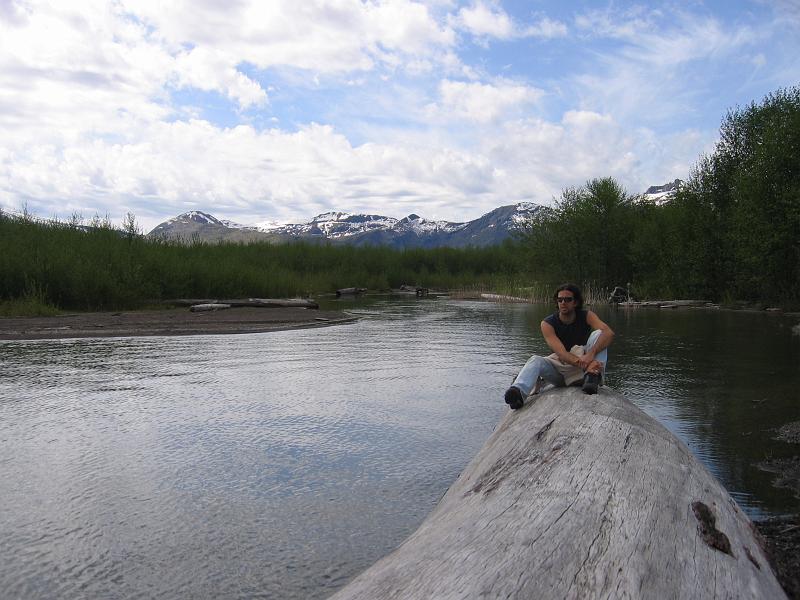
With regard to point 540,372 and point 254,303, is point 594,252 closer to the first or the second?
point 254,303

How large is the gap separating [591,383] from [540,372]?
1.99 feet

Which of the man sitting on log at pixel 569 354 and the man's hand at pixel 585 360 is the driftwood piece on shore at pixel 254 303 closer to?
the man sitting on log at pixel 569 354

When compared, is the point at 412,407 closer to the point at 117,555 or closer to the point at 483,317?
the point at 117,555

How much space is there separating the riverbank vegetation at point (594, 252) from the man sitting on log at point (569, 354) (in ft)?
69.0

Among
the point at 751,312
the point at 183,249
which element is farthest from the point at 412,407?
the point at 183,249

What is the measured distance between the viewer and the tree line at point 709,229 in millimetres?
29984

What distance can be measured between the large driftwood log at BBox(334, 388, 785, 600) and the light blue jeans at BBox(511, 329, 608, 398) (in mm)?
1368

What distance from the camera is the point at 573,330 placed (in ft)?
21.6

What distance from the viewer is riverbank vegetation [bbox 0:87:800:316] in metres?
25.5

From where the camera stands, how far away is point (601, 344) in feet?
20.0

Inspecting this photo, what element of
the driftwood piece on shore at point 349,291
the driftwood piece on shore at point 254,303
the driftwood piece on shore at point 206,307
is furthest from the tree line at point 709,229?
the driftwood piece on shore at point 206,307

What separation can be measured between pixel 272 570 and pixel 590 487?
223 cm

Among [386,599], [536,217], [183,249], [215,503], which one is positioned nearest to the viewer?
[386,599]

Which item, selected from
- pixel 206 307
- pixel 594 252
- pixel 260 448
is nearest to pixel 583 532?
pixel 260 448
